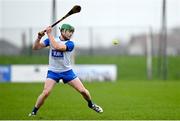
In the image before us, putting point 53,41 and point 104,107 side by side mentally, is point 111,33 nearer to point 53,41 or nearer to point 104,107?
point 104,107

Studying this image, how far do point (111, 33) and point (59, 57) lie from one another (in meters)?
26.5

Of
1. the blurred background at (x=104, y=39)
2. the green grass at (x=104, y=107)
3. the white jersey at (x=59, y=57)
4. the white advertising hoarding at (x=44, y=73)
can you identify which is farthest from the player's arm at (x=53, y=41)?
the white advertising hoarding at (x=44, y=73)

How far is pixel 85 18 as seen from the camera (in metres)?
38.8

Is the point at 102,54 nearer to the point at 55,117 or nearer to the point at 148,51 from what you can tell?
the point at 148,51

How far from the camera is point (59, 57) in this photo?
565 inches

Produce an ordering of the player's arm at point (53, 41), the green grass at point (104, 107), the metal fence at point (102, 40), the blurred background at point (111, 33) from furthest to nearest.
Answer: the metal fence at point (102, 40) → the blurred background at point (111, 33) → the green grass at point (104, 107) → the player's arm at point (53, 41)

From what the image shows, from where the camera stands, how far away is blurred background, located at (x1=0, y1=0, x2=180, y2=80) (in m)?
37.8

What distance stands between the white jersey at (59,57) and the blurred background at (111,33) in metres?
21.4

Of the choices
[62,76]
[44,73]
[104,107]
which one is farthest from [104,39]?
[62,76]

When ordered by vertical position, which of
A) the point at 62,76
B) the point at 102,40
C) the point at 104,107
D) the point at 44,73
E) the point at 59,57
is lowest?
the point at 104,107

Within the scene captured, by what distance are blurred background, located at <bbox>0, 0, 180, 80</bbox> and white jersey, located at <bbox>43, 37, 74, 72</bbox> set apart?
843 inches

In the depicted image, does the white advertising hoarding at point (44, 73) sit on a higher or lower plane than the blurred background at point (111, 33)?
lower

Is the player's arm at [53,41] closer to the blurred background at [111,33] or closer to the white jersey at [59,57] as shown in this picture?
the white jersey at [59,57]

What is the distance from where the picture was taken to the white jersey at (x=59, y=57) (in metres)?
14.2
